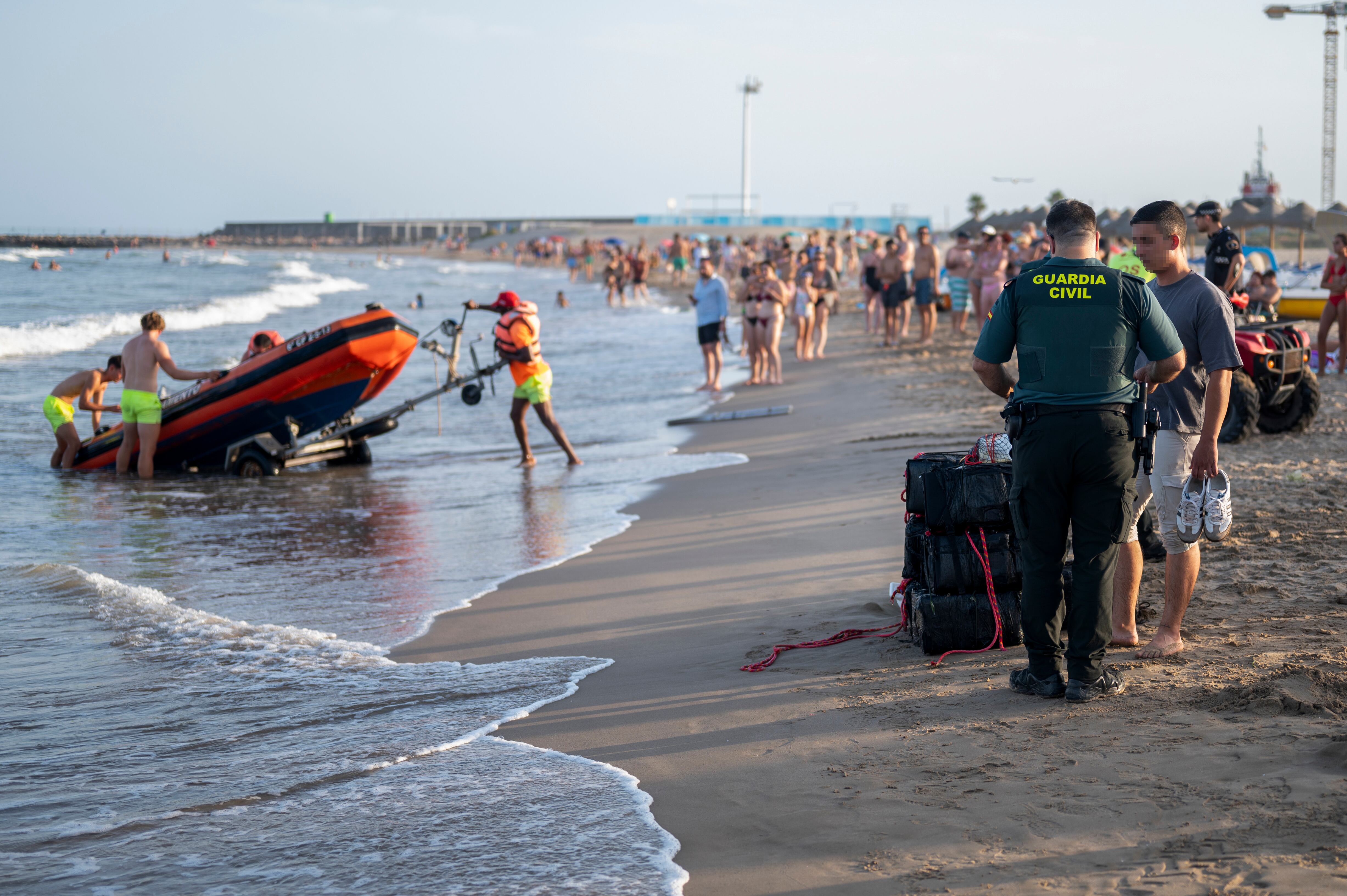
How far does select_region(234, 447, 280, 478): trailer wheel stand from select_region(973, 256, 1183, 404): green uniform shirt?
861 centimetres

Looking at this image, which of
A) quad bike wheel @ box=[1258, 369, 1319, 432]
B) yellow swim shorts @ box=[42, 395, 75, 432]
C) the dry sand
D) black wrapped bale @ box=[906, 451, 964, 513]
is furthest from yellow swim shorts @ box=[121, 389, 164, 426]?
quad bike wheel @ box=[1258, 369, 1319, 432]

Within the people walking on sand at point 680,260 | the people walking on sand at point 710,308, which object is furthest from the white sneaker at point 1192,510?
the people walking on sand at point 680,260

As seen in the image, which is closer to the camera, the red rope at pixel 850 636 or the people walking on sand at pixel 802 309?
the red rope at pixel 850 636

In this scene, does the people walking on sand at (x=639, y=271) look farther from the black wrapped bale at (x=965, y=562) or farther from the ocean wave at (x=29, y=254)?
the ocean wave at (x=29, y=254)

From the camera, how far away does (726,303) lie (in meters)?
14.1

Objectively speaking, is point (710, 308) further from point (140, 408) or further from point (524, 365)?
point (140, 408)

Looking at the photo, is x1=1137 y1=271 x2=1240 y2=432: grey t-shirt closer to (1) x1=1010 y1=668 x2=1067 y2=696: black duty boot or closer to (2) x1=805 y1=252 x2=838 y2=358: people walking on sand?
(1) x1=1010 y1=668 x2=1067 y2=696: black duty boot

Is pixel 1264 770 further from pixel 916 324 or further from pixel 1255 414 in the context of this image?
pixel 916 324

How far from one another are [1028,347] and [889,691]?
132 centimetres

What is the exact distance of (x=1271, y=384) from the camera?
8.36 metres

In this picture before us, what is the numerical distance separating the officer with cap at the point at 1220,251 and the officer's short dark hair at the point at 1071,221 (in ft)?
13.8

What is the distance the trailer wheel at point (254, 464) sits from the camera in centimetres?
1072

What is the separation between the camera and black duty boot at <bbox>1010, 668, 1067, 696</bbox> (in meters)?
3.74

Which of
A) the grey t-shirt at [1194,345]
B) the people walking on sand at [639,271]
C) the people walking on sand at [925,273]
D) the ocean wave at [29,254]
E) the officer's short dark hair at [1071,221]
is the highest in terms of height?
the ocean wave at [29,254]
